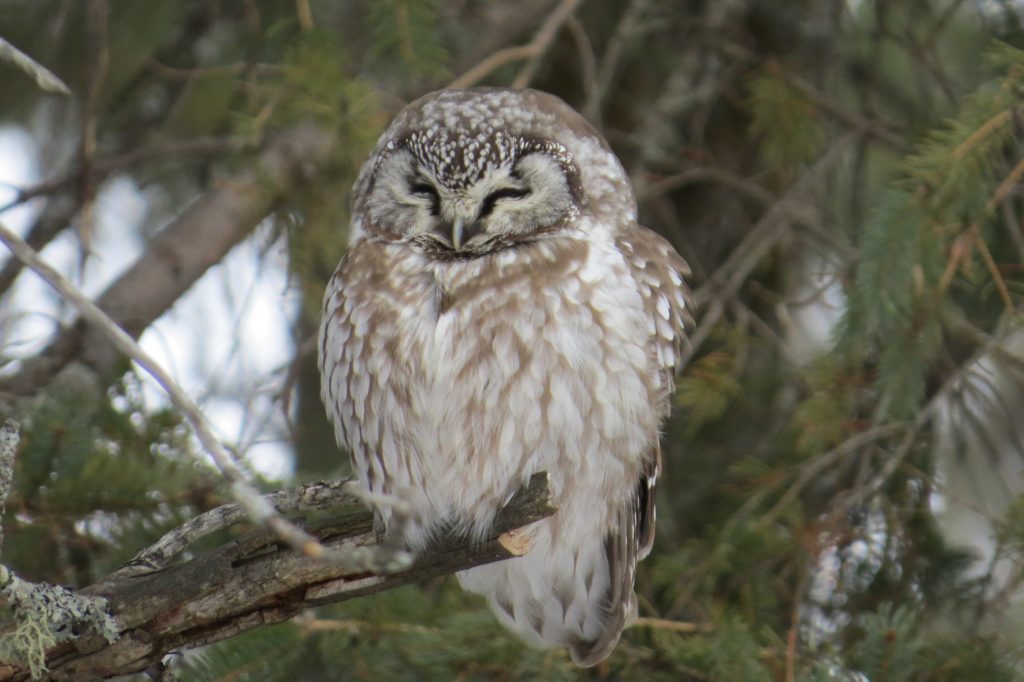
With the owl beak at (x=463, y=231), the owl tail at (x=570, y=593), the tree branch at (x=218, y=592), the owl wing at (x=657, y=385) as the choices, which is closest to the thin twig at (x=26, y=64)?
the tree branch at (x=218, y=592)

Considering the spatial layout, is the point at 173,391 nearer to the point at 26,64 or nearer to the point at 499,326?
the point at 26,64

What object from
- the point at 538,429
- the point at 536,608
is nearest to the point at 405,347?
the point at 538,429

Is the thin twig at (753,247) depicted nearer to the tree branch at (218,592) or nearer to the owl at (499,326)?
the owl at (499,326)

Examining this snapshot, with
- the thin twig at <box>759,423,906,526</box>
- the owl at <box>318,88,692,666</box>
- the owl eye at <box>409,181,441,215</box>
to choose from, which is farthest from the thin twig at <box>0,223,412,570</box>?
the thin twig at <box>759,423,906,526</box>

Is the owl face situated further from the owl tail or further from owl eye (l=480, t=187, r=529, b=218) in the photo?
the owl tail

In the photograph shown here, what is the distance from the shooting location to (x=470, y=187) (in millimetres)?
2902

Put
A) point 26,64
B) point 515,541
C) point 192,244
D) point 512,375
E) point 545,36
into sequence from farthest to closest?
point 545,36 → point 192,244 → point 512,375 → point 515,541 → point 26,64

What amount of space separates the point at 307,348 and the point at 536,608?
1.02 m

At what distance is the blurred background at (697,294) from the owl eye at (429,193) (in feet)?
1.82

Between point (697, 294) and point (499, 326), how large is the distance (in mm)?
1123

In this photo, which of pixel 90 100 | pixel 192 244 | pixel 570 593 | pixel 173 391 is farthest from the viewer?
pixel 192 244

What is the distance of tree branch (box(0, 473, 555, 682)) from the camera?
2.40 m

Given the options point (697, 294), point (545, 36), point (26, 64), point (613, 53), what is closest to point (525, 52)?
point (545, 36)

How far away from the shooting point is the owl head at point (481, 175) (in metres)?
2.91
